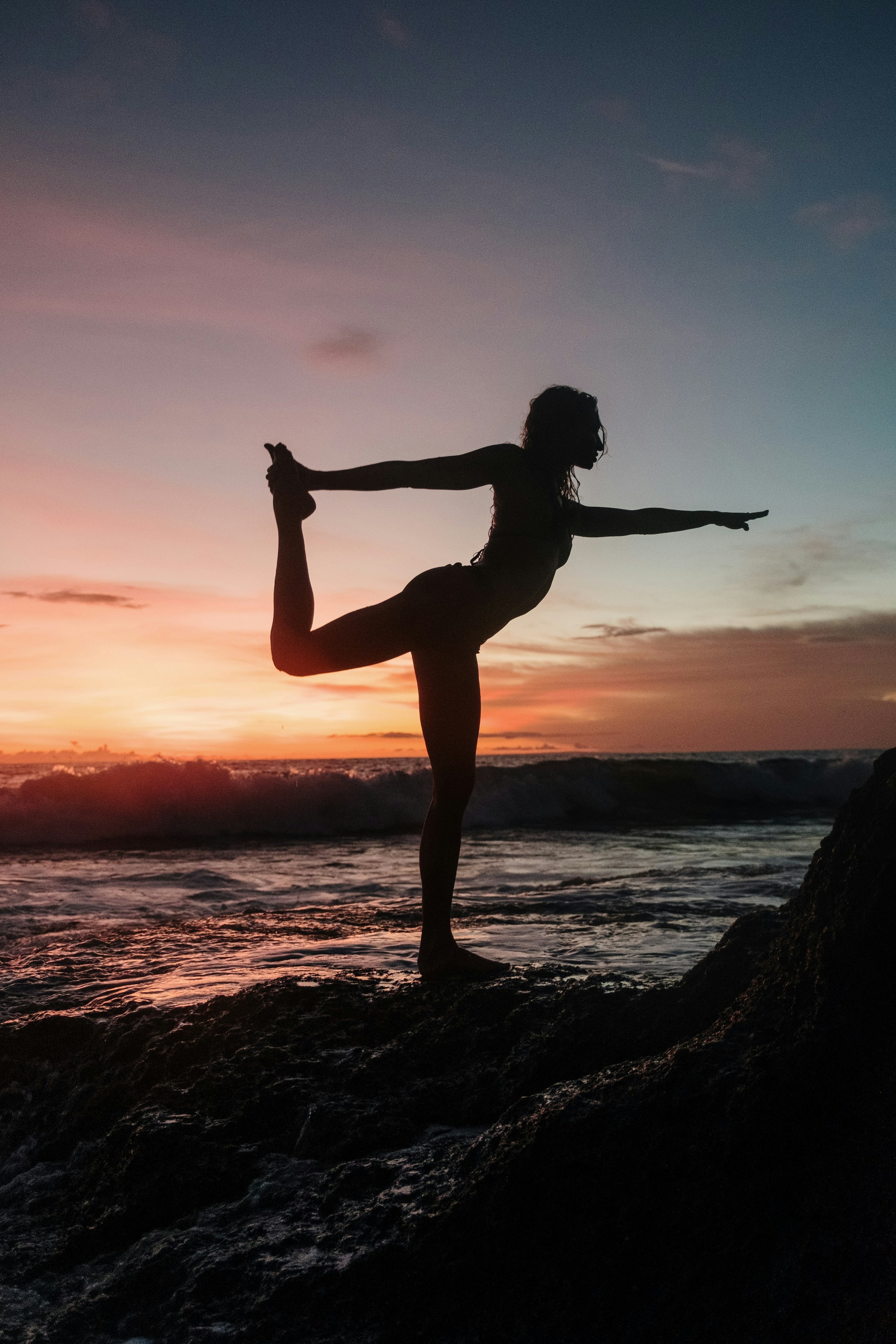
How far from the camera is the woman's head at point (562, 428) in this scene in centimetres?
369

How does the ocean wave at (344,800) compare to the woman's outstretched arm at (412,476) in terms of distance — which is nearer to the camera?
the woman's outstretched arm at (412,476)

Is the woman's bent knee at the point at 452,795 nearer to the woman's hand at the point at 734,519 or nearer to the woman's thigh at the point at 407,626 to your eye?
the woman's thigh at the point at 407,626

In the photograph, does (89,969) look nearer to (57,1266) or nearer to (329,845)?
(57,1266)

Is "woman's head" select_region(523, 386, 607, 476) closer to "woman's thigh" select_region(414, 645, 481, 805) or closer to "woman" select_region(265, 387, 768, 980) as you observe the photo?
"woman" select_region(265, 387, 768, 980)

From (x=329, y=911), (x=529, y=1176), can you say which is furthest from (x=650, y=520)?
(x=329, y=911)

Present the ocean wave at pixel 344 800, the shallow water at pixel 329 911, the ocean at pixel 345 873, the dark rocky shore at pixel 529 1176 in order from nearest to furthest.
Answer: the dark rocky shore at pixel 529 1176
the shallow water at pixel 329 911
the ocean at pixel 345 873
the ocean wave at pixel 344 800

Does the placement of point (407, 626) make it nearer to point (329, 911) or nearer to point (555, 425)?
point (555, 425)

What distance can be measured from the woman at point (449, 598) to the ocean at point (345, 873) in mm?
503

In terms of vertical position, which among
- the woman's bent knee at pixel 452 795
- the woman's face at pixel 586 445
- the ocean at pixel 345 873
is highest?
the woman's face at pixel 586 445

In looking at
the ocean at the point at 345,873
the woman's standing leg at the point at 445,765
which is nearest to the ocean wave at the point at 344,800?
the ocean at the point at 345,873

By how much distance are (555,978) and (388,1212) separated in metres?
1.43

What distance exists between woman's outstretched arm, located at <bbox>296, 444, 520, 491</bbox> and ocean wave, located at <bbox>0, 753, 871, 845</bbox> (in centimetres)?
1129

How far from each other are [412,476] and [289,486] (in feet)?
1.53

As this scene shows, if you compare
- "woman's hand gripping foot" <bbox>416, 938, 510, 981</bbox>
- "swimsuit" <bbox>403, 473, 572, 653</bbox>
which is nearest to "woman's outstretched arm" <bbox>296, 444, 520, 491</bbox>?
"swimsuit" <bbox>403, 473, 572, 653</bbox>
